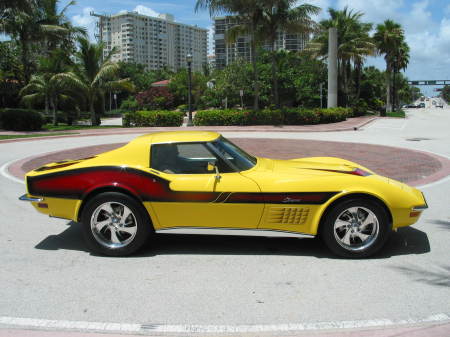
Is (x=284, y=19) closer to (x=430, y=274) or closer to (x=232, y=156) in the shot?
(x=232, y=156)

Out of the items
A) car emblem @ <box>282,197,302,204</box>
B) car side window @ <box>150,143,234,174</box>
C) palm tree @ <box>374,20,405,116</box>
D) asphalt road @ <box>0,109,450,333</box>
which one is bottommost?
asphalt road @ <box>0,109,450,333</box>

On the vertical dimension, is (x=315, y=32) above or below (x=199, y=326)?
above

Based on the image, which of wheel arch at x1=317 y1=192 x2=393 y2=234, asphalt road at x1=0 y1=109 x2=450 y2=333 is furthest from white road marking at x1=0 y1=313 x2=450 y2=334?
wheel arch at x1=317 y1=192 x2=393 y2=234

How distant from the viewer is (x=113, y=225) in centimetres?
491

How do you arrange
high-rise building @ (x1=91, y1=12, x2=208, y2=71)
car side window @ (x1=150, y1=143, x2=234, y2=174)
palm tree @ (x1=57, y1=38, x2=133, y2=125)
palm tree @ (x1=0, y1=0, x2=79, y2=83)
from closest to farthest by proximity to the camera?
car side window @ (x1=150, y1=143, x2=234, y2=174) → palm tree @ (x1=0, y1=0, x2=79, y2=83) → palm tree @ (x1=57, y1=38, x2=133, y2=125) → high-rise building @ (x1=91, y1=12, x2=208, y2=71)

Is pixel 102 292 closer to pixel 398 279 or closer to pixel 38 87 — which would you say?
pixel 398 279

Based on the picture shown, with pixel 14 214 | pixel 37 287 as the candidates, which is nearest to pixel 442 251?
pixel 37 287

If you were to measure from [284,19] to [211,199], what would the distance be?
28006 millimetres

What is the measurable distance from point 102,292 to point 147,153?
165 centimetres

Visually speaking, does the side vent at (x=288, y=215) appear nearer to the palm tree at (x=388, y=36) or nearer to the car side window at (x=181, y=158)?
the car side window at (x=181, y=158)

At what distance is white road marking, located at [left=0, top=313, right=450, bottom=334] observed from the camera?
3.36m

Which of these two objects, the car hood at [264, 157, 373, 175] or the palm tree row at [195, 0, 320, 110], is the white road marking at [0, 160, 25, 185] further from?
the palm tree row at [195, 0, 320, 110]

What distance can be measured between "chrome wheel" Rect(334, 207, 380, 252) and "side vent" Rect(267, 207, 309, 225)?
1.15 ft

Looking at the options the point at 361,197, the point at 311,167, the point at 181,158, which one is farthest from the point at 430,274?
the point at 181,158
